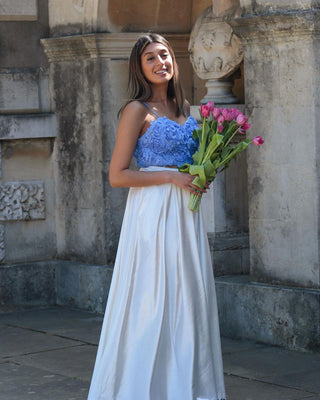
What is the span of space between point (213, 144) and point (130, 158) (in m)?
0.42

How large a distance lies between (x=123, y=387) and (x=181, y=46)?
14.1ft

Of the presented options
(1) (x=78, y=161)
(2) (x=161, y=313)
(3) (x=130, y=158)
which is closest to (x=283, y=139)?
(3) (x=130, y=158)

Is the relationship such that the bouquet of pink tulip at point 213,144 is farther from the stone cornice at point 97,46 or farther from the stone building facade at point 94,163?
the stone cornice at point 97,46

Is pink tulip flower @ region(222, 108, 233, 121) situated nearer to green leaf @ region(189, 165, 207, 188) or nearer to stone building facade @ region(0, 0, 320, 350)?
green leaf @ region(189, 165, 207, 188)

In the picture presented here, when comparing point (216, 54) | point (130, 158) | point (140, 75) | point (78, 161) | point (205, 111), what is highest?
point (216, 54)

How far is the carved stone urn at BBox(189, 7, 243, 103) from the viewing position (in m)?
7.14

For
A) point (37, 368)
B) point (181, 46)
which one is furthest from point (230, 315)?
point (181, 46)

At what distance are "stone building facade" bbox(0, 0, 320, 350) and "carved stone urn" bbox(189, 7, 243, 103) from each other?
0.34 feet

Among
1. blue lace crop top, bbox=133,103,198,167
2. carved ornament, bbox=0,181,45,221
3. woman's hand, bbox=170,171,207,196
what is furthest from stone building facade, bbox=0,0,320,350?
woman's hand, bbox=170,171,207,196

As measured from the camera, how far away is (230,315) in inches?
273

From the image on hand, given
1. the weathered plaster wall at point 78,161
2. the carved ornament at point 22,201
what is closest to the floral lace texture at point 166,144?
the weathered plaster wall at point 78,161

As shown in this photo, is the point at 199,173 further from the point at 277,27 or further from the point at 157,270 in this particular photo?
the point at 277,27

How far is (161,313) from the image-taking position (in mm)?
4691

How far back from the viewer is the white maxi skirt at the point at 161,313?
4688 mm
